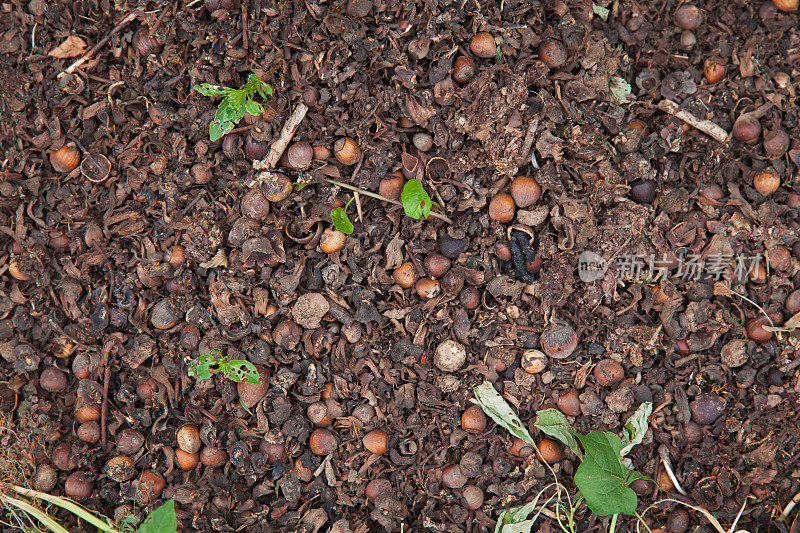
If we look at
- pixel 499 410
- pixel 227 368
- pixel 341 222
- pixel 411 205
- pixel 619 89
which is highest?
pixel 619 89

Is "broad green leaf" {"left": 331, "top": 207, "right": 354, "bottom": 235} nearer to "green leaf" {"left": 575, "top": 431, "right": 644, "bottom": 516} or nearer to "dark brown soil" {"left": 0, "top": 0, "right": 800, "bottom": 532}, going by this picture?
"dark brown soil" {"left": 0, "top": 0, "right": 800, "bottom": 532}

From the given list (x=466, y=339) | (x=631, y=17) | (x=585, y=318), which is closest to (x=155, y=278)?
(x=466, y=339)

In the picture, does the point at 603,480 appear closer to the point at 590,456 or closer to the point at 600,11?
the point at 590,456

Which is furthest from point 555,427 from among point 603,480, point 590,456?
point 603,480

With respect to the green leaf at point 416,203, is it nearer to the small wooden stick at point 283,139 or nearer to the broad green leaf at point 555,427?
the small wooden stick at point 283,139

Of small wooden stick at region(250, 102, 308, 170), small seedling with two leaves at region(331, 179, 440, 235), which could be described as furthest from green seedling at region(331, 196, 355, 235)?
small wooden stick at region(250, 102, 308, 170)

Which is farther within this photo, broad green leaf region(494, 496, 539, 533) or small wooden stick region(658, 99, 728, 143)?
small wooden stick region(658, 99, 728, 143)
